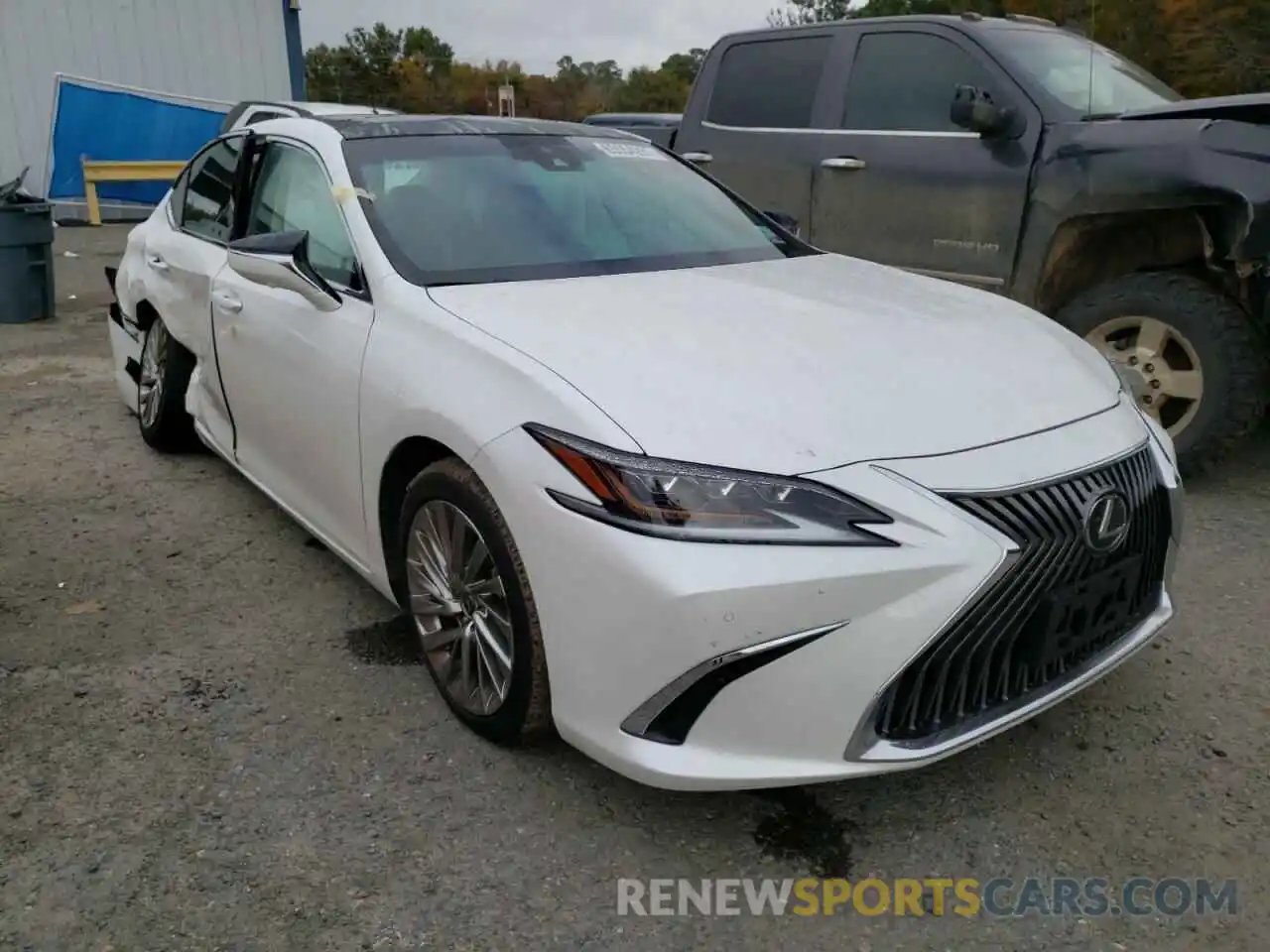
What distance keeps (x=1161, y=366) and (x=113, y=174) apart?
554 inches

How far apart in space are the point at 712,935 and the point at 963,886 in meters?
0.56

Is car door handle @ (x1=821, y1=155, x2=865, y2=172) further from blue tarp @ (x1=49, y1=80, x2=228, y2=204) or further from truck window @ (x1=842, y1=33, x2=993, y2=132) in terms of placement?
blue tarp @ (x1=49, y1=80, x2=228, y2=204)

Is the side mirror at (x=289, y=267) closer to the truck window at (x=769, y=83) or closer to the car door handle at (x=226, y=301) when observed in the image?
the car door handle at (x=226, y=301)

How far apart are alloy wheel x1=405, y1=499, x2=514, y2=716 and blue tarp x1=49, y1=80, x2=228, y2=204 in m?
14.1

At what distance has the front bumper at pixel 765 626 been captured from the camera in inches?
81.0

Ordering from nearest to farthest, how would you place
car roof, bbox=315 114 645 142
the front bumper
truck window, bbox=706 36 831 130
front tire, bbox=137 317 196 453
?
the front bumper → car roof, bbox=315 114 645 142 → front tire, bbox=137 317 196 453 → truck window, bbox=706 36 831 130

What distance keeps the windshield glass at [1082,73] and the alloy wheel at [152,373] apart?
13.6 ft

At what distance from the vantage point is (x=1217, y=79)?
10.1 m

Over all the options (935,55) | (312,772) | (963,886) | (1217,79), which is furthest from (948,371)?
(1217,79)

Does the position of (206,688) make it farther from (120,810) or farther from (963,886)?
(963,886)

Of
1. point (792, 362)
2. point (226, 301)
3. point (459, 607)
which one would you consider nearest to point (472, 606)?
point (459, 607)

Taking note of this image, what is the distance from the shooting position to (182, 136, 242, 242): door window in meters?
4.18

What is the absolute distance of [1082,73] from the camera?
515 cm

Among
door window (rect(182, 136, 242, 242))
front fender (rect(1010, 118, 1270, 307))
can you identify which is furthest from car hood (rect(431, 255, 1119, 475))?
door window (rect(182, 136, 242, 242))
